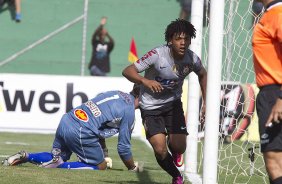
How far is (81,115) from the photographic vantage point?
10.3 m

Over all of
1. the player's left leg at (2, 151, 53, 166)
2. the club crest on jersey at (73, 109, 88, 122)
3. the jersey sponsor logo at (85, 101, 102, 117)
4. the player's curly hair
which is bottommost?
the player's left leg at (2, 151, 53, 166)

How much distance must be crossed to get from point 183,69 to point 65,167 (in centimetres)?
206

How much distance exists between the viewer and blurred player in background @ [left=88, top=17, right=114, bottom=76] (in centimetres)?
2108

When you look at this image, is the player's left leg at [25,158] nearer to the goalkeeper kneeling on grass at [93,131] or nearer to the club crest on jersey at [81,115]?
the goalkeeper kneeling on grass at [93,131]

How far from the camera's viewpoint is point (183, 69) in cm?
923

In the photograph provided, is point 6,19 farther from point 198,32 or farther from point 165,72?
point 165,72

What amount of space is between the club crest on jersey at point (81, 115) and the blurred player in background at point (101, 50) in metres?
10.7

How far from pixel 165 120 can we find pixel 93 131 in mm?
1025

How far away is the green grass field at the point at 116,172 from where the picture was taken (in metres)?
9.22

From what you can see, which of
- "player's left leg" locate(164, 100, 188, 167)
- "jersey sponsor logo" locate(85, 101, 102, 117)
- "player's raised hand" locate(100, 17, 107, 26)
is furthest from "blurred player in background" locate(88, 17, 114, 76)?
"player's left leg" locate(164, 100, 188, 167)

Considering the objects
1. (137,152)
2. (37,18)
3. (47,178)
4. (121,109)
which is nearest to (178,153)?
(121,109)

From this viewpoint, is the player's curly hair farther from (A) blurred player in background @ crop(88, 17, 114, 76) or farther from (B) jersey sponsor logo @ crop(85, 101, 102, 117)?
(A) blurred player in background @ crop(88, 17, 114, 76)

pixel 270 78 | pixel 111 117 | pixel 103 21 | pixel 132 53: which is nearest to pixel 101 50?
pixel 103 21

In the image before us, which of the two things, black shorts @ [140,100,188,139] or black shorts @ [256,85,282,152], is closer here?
black shorts @ [256,85,282,152]
